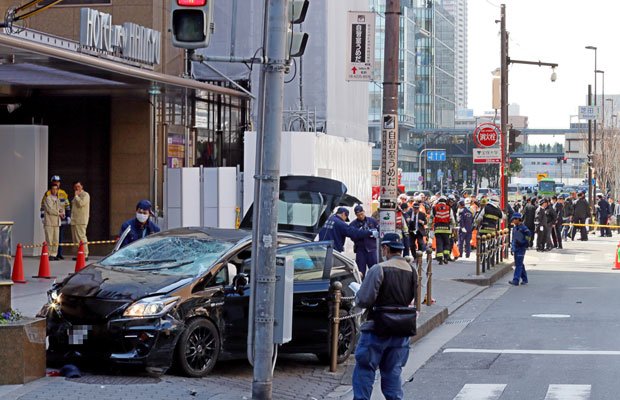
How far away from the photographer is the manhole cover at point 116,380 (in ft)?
33.3

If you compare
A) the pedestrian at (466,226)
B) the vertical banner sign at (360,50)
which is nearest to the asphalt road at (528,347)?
the vertical banner sign at (360,50)

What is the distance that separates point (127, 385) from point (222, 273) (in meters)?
1.86

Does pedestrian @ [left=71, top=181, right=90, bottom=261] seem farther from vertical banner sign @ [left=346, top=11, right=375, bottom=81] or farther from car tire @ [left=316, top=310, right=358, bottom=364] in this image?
car tire @ [left=316, top=310, right=358, bottom=364]

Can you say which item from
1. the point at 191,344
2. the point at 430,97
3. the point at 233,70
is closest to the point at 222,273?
the point at 191,344

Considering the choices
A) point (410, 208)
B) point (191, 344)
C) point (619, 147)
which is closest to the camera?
point (191, 344)

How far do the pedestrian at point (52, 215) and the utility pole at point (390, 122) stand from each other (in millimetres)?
9869

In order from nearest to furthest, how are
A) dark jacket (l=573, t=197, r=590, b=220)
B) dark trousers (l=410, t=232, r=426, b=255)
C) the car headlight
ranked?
the car headlight → dark trousers (l=410, t=232, r=426, b=255) → dark jacket (l=573, t=197, r=590, b=220)

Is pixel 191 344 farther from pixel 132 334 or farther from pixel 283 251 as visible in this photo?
pixel 283 251

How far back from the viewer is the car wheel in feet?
35.0

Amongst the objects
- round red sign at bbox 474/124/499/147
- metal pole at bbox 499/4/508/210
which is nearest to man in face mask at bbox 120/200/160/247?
round red sign at bbox 474/124/499/147

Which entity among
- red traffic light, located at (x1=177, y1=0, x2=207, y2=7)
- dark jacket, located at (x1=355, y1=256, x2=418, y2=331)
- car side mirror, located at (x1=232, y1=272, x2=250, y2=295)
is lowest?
car side mirror, located at (x1=232, y1=272, x2=250, y2=295)

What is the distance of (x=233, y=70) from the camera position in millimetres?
30531

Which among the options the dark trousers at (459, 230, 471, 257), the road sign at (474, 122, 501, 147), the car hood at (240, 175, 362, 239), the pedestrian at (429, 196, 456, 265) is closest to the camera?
the car hood at (240, 175, 362, 239)

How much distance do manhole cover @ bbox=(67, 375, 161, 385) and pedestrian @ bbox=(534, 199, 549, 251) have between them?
1101 inches
